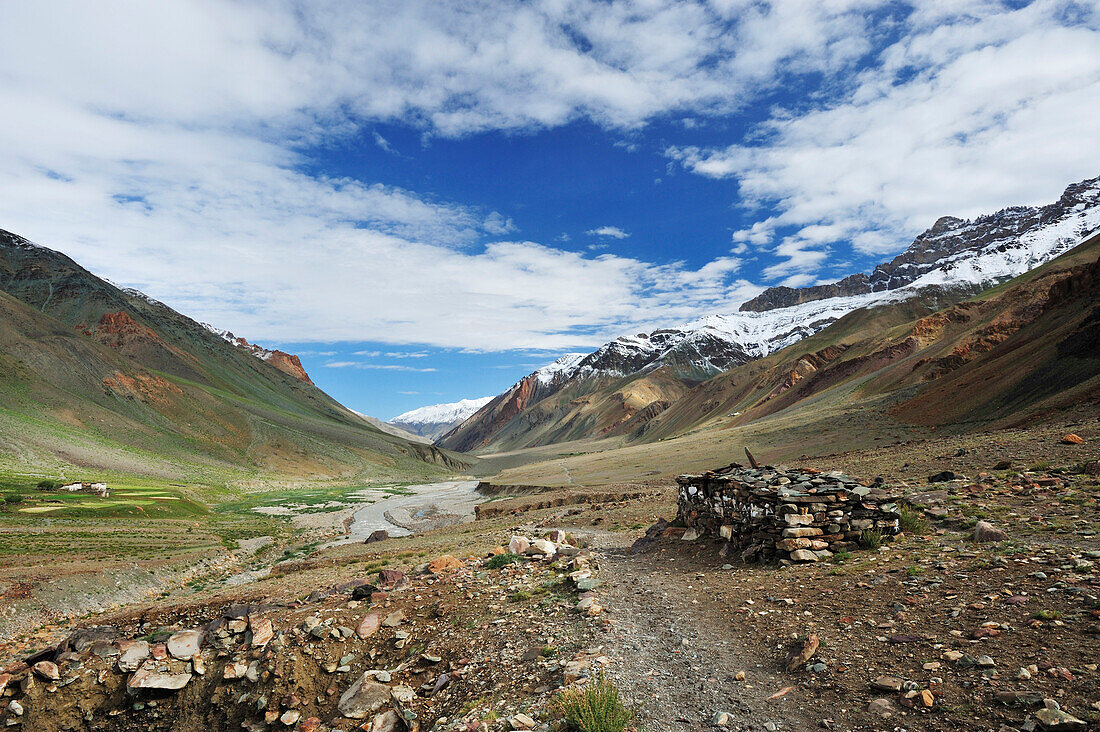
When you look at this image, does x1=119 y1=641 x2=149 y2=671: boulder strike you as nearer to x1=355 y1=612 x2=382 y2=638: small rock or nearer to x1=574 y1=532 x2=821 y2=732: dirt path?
x1=355 y1=612 x2=382 y2=638: small rock

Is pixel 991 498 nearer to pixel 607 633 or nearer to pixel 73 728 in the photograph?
pixel 607 633

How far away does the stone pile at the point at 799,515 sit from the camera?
39.9 feet

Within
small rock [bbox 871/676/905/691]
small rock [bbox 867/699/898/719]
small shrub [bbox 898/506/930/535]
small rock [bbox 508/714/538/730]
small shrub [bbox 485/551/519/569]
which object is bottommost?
small rock [bbox 508/714/538/730]

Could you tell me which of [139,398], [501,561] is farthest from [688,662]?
[139,398]

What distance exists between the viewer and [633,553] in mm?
16281

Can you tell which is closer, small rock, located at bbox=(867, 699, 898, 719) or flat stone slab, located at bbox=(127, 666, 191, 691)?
small rock, located at bbox=(867, 699, 898, 719)

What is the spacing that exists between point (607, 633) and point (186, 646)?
9016 mm

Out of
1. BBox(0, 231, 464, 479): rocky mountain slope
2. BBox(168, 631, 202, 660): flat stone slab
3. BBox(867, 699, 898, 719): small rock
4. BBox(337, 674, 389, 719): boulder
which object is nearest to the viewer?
BBox(867, 699, 898, 719): small rock

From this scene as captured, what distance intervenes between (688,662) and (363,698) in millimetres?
5664

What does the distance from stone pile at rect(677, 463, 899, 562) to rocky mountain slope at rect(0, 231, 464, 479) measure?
77236 millimetres

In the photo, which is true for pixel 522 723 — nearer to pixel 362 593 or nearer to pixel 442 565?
pixel 362 593

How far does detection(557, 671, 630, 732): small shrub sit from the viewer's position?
630 centimetres

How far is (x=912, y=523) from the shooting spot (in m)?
12.2

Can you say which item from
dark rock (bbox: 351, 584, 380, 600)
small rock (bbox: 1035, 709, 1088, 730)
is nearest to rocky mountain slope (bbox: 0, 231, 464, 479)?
dark rock (bbox: 351, 584, 380, 600)
